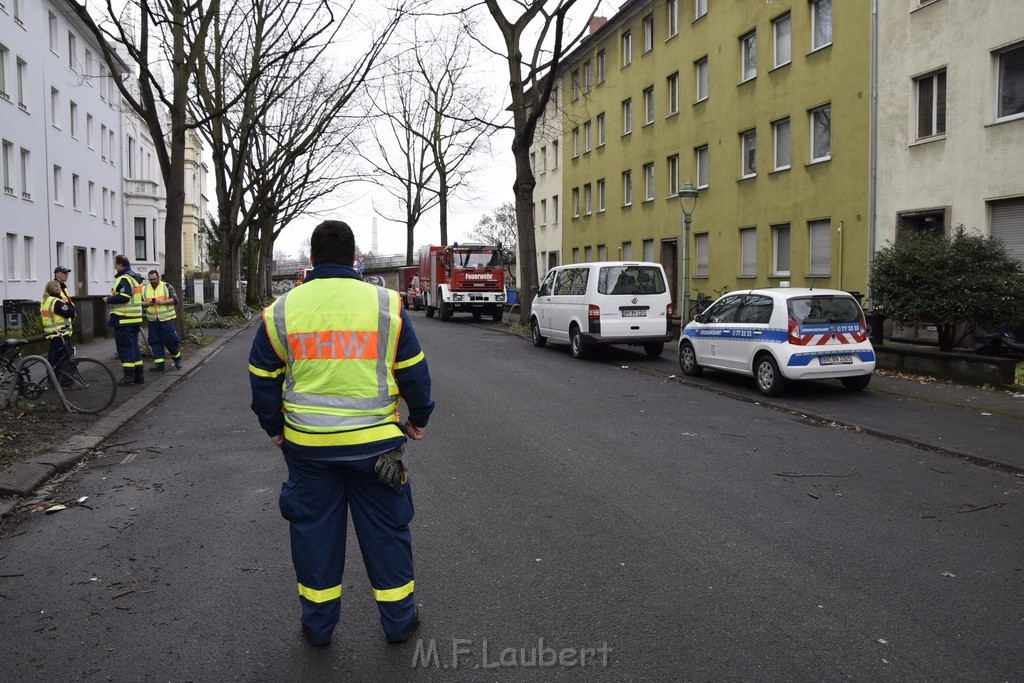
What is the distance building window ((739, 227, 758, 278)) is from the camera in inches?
1100

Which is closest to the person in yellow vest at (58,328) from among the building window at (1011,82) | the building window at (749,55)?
the building window at (1011,82)

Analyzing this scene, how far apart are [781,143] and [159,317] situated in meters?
18.9

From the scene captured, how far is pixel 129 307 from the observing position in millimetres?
13484

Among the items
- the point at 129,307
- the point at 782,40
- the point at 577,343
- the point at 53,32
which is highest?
the point at 53,32

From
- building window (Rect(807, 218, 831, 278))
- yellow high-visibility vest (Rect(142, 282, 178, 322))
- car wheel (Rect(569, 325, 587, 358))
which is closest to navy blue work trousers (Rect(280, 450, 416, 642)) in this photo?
yellow high-visibility vest (Rect(142, 282, 178, 322))

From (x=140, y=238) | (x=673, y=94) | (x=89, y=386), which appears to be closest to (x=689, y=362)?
(x=89, y=386)

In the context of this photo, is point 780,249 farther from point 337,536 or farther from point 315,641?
point 315,641

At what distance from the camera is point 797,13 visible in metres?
25.3

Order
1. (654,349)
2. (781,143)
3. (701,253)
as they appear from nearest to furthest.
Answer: (654,349), (781,143), (701,253)

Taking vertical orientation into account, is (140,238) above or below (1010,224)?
above

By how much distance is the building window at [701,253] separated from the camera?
31.2 metres

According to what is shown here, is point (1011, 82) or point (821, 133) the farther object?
point (821, 133)

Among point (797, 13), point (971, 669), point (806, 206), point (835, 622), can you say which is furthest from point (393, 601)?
point (797, 13)

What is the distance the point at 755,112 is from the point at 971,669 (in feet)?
85.6
